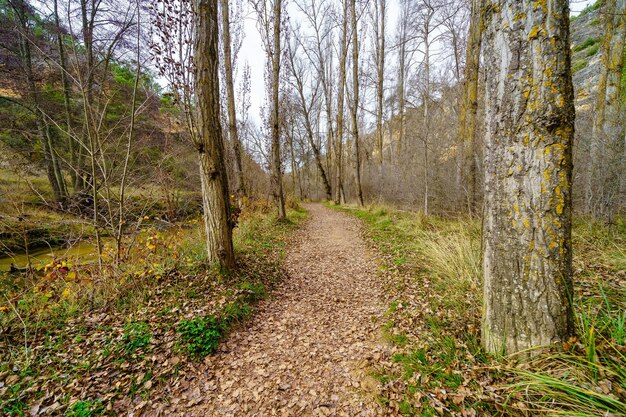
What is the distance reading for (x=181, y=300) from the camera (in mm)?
3184

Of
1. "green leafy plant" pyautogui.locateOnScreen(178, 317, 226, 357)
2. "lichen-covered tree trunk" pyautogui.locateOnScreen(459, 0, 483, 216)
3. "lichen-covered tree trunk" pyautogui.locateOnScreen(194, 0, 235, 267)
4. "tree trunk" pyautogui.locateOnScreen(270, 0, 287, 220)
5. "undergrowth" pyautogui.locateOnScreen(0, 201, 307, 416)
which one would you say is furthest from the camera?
"tree trunk" pyautogui.locateOnScreen(270, 0, 287, 220)

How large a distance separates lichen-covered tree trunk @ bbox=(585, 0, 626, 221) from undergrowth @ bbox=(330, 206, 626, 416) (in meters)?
1.38

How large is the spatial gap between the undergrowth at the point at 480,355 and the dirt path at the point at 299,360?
264 mm

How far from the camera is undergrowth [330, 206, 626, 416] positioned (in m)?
1.46

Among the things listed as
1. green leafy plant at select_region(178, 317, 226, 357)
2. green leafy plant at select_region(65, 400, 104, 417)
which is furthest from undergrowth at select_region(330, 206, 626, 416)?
green leafy plant at select_region(65, 400, 104, 417)

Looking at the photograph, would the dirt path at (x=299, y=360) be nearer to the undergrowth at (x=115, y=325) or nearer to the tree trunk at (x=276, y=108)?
the undergrowth at (x=115, y=325)

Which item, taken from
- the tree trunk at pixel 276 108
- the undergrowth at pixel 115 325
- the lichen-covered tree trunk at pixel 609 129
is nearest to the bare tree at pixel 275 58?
the tree trunk at pixel 276 108

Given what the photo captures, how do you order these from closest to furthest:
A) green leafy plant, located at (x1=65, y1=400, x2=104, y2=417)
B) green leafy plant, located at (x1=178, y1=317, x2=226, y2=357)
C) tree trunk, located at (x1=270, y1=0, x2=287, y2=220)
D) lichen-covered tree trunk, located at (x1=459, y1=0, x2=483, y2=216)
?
green leafy plant, located at (x1=65, y1=400, x2=104, y2=417)
green leafy plant, located at (x1=178, y1=317, x2=226, y2=357)
lichen-covered tree trunk, located at (x1=459, y1=0, x2=483, y2=216)
tree trunk, located at (x1=270, y1=0, x2=287, y2=220)

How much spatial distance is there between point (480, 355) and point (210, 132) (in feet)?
13.7

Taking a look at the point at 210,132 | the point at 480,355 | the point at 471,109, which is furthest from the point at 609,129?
the point at 210,132

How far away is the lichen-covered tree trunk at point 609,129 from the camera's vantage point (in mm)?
4621

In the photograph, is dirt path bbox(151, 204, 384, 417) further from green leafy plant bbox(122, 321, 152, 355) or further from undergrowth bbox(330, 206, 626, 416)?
green leafy plant bbox(122, 321, 152, 355)

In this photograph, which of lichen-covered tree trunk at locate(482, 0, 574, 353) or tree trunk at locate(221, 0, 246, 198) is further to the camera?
tree trunk at locate(221, 0, 246, 198)

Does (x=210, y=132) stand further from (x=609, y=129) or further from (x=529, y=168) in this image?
(x=609, y=129)
